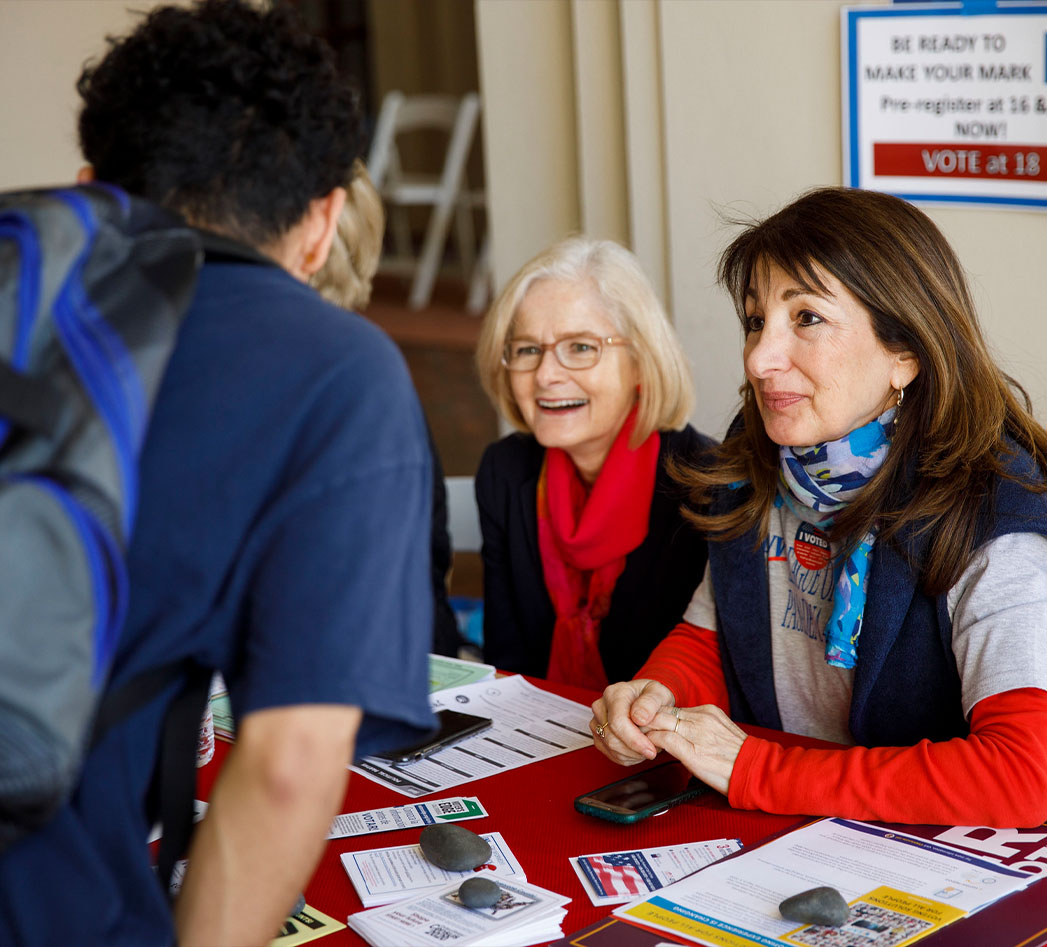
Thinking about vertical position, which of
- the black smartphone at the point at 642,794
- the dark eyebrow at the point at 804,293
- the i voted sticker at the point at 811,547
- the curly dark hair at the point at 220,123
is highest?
the curly dark hair at the point at 220,123

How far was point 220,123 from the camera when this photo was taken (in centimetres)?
110

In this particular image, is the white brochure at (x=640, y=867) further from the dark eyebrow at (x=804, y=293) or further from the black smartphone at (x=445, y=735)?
the dark eyebrow at (x=804, y=293)

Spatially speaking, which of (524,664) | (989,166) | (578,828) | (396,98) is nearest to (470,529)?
(524,664)

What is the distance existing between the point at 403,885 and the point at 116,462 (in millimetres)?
790

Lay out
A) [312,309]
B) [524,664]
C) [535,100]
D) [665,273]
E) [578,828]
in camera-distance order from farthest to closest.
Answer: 1. [535,100]
2. [665,273]
3. [524,664]
4. [578,828]
5. [312,309]

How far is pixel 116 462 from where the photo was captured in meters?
0.89

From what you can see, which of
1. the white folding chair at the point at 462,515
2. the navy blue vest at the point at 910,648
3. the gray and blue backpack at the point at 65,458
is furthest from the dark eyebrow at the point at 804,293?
the white folding chair at the point at 462,515

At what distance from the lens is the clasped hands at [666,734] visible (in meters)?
1.72

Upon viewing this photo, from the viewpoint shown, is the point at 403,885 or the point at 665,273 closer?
the point at 403,885

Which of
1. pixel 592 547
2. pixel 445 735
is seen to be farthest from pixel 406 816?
pixel 592 547

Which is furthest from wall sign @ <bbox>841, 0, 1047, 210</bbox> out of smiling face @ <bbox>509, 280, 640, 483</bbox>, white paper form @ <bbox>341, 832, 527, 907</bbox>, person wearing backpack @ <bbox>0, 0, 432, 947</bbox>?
person wearing backpack @ <bbox>0, 0, 432, 947</bbox>

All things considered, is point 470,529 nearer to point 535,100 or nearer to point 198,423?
point 535,100

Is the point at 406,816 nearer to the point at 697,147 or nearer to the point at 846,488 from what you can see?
the point at 846,488

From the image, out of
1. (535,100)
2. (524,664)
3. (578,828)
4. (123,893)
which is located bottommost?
(524,664)
